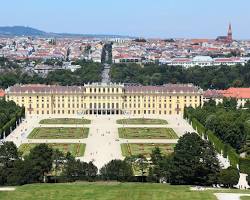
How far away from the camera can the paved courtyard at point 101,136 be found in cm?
5139

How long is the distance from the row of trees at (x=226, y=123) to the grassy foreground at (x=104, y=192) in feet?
57.2

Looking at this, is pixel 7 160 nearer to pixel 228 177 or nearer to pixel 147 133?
pixel 228 177

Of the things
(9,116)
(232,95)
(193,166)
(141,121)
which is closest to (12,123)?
(9,116)

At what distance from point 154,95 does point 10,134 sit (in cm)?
2426

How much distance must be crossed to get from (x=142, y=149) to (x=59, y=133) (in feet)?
40.0

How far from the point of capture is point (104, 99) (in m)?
83.8

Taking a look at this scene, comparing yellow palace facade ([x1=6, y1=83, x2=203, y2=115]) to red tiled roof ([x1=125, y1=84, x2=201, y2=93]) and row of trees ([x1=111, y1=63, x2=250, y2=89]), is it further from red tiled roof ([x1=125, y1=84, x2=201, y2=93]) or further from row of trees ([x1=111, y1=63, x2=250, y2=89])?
row of trees ([x1=111, y1=63, x2=250, y2=89])

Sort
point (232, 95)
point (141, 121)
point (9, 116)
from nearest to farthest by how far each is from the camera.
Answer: point (9, 116) → point (141, 121) → point (232, 95)

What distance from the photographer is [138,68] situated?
122562 mm

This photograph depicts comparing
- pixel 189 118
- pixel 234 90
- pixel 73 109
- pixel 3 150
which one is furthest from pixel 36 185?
pixel 234 90

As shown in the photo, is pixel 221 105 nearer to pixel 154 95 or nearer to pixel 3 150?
pixel 154 95

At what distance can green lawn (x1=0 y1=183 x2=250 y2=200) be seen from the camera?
33.2 m

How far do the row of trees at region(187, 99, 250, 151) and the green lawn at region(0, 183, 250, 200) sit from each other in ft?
57.0

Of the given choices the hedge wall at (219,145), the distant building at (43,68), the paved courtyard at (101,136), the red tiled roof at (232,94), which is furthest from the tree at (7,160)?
the distant building at (43,68)
